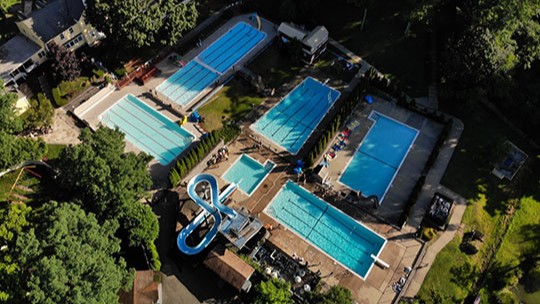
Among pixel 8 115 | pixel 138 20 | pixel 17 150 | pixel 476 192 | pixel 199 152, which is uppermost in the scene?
pixel 476 192

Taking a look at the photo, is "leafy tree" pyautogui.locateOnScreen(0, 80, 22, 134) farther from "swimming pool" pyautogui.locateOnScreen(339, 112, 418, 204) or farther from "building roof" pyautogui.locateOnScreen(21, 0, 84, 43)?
"swimming pool" pyautogui.locateOnScreen(339, 112, 418, 204)

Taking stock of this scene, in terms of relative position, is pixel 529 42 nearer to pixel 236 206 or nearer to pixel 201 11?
pixel 236 206

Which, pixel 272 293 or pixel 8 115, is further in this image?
pixel 8 115

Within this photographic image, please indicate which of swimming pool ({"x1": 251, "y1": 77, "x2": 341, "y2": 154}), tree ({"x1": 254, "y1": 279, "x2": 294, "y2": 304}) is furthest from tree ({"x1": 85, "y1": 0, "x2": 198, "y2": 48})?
tree ({"x1": 254, "y1": 279, "x2": 294, "y2": 304})

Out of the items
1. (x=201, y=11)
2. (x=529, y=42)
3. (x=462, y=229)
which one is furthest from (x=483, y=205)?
(x=201, y=11)

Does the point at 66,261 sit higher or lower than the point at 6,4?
lower

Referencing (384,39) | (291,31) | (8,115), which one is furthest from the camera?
(384,39)

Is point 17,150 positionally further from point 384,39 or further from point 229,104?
point 384,39

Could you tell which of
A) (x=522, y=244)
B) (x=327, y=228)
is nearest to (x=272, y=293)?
(x=327, y=228)
